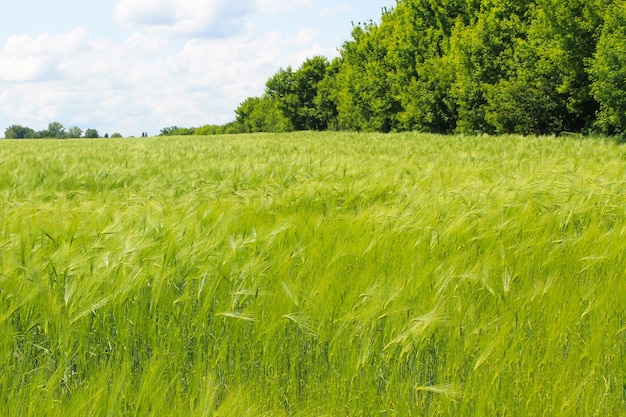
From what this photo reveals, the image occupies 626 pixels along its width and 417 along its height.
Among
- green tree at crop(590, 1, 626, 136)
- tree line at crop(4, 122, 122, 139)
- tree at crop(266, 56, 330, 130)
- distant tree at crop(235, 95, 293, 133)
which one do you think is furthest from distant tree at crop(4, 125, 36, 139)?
green tree at crop(590, 1, 626, 136)

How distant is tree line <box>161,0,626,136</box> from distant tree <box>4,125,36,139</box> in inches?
3583

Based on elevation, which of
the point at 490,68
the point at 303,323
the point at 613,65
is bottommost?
the point at 303,323

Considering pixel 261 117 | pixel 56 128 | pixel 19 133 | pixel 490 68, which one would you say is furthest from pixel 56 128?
pixel 490 68

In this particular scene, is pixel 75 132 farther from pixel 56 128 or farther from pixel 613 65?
pixel 613 65

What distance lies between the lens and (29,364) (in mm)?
1791

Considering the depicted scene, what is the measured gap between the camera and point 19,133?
11800cm

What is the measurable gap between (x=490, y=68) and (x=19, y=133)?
380 feet

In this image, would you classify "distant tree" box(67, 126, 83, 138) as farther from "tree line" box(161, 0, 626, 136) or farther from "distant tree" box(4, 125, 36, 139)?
"tree line" box(161, 0, 626, 136)

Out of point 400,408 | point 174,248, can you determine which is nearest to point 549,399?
point 400,408

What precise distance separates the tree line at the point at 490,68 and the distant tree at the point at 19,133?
91.0 m

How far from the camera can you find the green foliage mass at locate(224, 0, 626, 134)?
1767 centimetres

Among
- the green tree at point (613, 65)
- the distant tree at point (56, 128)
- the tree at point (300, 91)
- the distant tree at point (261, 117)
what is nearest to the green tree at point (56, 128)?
the distant tree at point (56, 128)

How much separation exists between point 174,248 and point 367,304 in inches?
34.0

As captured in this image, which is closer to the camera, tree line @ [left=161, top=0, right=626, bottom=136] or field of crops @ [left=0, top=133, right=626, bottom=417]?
field of crops @ [left=0, top=133, right=626, bottom=417]
